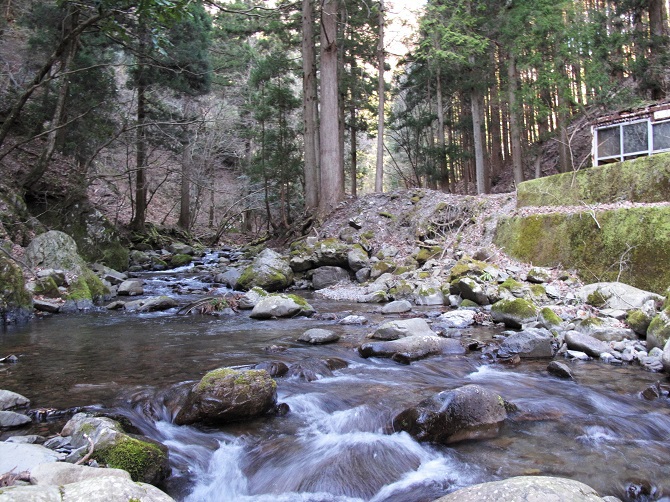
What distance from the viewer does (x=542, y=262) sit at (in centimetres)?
924

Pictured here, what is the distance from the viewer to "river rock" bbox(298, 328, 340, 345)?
655 centimetres

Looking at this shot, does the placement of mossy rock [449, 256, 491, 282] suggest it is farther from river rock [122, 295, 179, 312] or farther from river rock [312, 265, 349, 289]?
river rock [122, 295, 179, 312]

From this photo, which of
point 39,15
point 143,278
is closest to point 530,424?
point 143,278

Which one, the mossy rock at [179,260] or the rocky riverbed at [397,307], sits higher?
the mossy rock at [179,260]

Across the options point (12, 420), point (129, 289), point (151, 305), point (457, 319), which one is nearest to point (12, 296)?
point (151, 305)

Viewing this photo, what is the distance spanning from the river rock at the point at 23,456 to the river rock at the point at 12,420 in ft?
2.68

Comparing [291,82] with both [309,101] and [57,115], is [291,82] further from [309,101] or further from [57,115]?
[57,115]

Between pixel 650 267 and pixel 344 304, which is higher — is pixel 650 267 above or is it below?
above

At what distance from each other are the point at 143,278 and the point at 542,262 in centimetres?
1035

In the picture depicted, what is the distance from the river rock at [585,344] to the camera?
571 cm

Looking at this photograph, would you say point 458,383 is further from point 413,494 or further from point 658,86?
point 658,86

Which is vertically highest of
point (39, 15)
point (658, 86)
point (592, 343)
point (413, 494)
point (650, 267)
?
point (39, 15)

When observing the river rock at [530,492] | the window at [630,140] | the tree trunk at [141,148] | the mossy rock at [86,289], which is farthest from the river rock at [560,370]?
the tree trunk at [141,148]

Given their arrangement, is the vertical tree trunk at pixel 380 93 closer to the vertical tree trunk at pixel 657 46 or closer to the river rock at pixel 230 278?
the river rock at pixel 230 278
